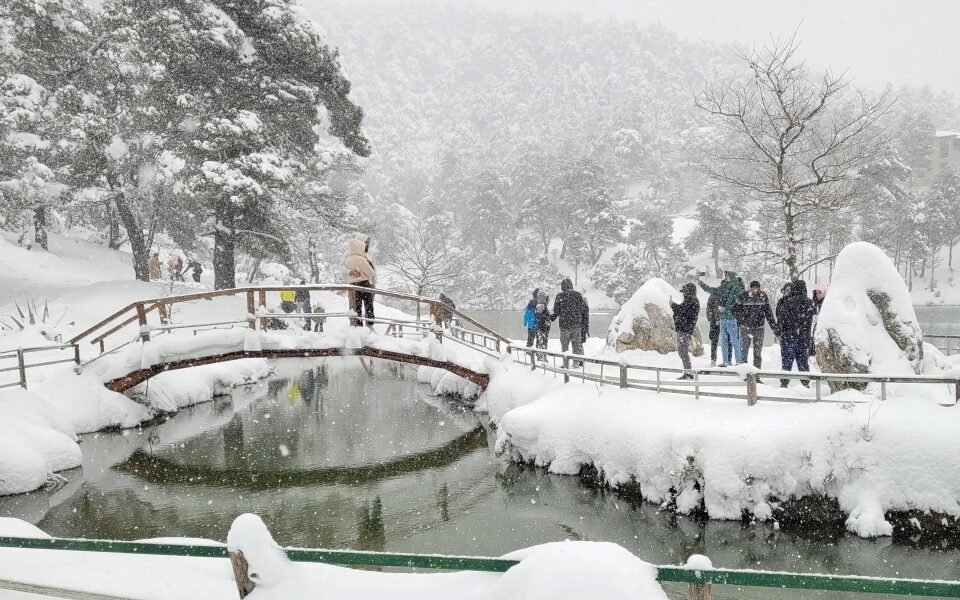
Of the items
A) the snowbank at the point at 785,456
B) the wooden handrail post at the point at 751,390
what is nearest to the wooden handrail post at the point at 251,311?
the snowbank at the point at 785,456

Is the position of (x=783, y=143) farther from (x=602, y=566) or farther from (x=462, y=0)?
(x=462, y=0)

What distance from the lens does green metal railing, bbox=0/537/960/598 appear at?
2.25 meters

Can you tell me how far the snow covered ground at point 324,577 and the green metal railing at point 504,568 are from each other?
0.12 m

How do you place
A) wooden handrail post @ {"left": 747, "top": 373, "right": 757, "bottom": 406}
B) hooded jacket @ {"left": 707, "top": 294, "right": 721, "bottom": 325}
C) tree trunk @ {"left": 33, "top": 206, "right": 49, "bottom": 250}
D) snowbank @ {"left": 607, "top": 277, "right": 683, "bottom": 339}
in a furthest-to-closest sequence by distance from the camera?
1. tree trunk @ {"left": 33, "top": 206, "right": 49, "bottom": 250}
2. snowbank @ {"left": 607, "top": 277, "right": 683, "bottom": 339}
3. hooded jacket @ {"left": 707, "top": 294, "right": 721, "bottom": 325}
4. wooden handrail post @ {"left": 747, "top": 373, "right": 757, "bottom": 406}

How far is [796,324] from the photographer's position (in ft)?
35.7

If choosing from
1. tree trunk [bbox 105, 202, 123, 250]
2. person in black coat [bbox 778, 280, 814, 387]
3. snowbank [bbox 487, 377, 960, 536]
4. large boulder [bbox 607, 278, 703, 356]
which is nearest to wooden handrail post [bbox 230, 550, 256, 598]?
snowbank [bbox 487, 377, 960, 536]

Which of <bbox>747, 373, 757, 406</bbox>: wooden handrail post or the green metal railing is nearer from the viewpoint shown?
the green metal railing

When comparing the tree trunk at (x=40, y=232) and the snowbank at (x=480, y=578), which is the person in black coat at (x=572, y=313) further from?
the tree trunk at (x=40, y=232)

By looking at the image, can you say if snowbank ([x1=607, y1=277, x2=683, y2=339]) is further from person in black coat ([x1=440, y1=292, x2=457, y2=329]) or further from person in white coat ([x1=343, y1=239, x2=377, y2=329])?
person in white coat ([x1=343, y1=239, x2=377, y2=329])

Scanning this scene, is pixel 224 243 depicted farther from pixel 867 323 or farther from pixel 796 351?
pixel 867 323

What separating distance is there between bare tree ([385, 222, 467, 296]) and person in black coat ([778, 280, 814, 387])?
19945mm

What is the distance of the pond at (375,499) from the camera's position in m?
7.74

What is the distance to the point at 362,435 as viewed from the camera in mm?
13672

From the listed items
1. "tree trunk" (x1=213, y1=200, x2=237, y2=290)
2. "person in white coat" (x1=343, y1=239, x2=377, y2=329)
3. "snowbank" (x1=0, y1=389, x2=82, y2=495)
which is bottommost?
"snowbank" (x1=0, y1=389, x2=82, y2=495)
